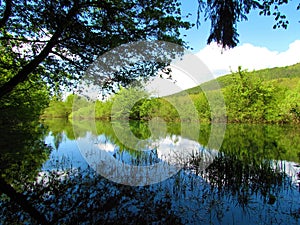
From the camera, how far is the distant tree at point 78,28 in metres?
7.03

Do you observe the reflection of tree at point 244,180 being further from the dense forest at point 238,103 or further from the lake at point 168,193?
the dense forest at point 238,103

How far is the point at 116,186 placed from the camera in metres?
6.67

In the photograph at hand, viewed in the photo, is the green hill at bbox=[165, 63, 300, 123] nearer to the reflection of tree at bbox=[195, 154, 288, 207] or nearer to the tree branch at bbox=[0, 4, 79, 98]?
the reflection of tree at bbox=[195, 154, 288, 207]

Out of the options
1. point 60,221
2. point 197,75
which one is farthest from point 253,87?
point 60,221

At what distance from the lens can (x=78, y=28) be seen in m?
7.52

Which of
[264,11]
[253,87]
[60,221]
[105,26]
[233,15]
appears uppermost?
[253,87]

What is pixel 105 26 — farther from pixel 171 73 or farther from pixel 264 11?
pixel 264 11

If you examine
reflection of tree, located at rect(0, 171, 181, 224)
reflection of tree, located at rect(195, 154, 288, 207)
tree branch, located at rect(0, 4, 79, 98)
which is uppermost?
tree branch, located at rect(0, 4, 79, 98)

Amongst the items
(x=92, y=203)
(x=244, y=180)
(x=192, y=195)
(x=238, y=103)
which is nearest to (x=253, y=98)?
(x=238, y=103)

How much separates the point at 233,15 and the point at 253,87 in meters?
42.9

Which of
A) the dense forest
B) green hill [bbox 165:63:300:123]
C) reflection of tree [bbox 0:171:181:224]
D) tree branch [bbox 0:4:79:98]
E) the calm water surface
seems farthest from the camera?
green hill [bbox 165:63:300:123]

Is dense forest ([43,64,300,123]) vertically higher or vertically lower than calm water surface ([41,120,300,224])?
higher

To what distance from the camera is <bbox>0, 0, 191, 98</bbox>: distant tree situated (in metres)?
7.03

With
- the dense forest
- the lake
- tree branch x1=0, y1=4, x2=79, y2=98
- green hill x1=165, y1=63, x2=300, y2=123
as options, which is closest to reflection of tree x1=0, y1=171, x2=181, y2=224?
the lake
